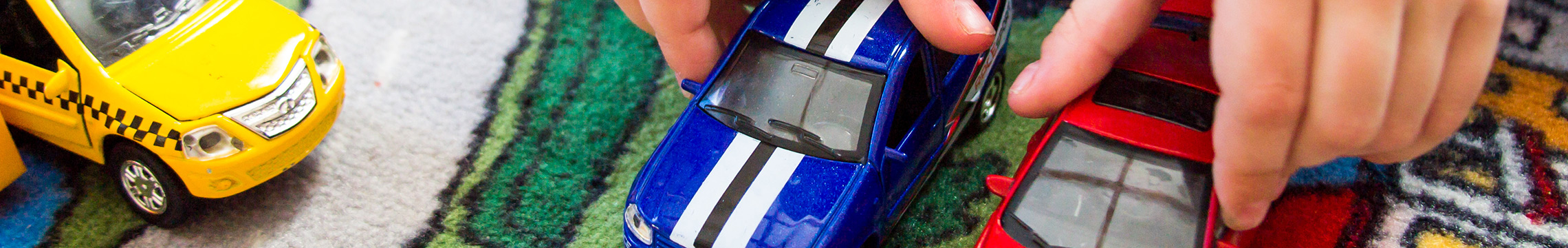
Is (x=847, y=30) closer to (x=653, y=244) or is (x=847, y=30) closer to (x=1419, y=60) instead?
(x=653, y=244)

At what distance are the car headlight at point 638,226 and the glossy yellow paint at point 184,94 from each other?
2.49 ft

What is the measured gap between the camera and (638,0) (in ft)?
6.01

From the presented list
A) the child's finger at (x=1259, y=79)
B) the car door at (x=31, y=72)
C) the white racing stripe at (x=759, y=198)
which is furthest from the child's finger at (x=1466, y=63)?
the car door at (x=31, y=72)

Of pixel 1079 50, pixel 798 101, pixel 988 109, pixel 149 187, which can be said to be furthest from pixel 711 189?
pixel 149 187

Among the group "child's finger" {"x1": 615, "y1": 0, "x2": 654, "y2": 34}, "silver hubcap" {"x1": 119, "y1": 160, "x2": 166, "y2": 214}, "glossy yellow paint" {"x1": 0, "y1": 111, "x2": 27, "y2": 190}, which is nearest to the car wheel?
Result: "child's finger" {"x1": 615, "y1": 0, "x2": 654, "y2": 34}

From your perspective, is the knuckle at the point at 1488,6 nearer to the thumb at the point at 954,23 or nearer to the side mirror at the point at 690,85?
the thumb at the point at 954,23

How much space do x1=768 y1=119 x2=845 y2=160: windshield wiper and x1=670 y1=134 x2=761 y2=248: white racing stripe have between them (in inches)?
2.2

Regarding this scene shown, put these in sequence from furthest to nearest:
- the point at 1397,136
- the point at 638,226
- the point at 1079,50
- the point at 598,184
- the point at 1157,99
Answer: the point at 598,184 < the point at 638,226 < the point at 1157,99 < the point at 1079,50 < the point at 1397,136

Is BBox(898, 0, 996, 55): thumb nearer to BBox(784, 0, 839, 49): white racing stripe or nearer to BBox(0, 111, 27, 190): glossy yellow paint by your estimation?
BBox(784, 0, 839, 49): white racing stripe

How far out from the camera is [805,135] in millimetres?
1827

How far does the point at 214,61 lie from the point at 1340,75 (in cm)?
204

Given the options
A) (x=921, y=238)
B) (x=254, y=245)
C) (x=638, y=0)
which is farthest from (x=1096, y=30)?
(x=254, y=245)

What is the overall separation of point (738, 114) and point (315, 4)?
151 cm

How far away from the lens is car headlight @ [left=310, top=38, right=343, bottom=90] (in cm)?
207
